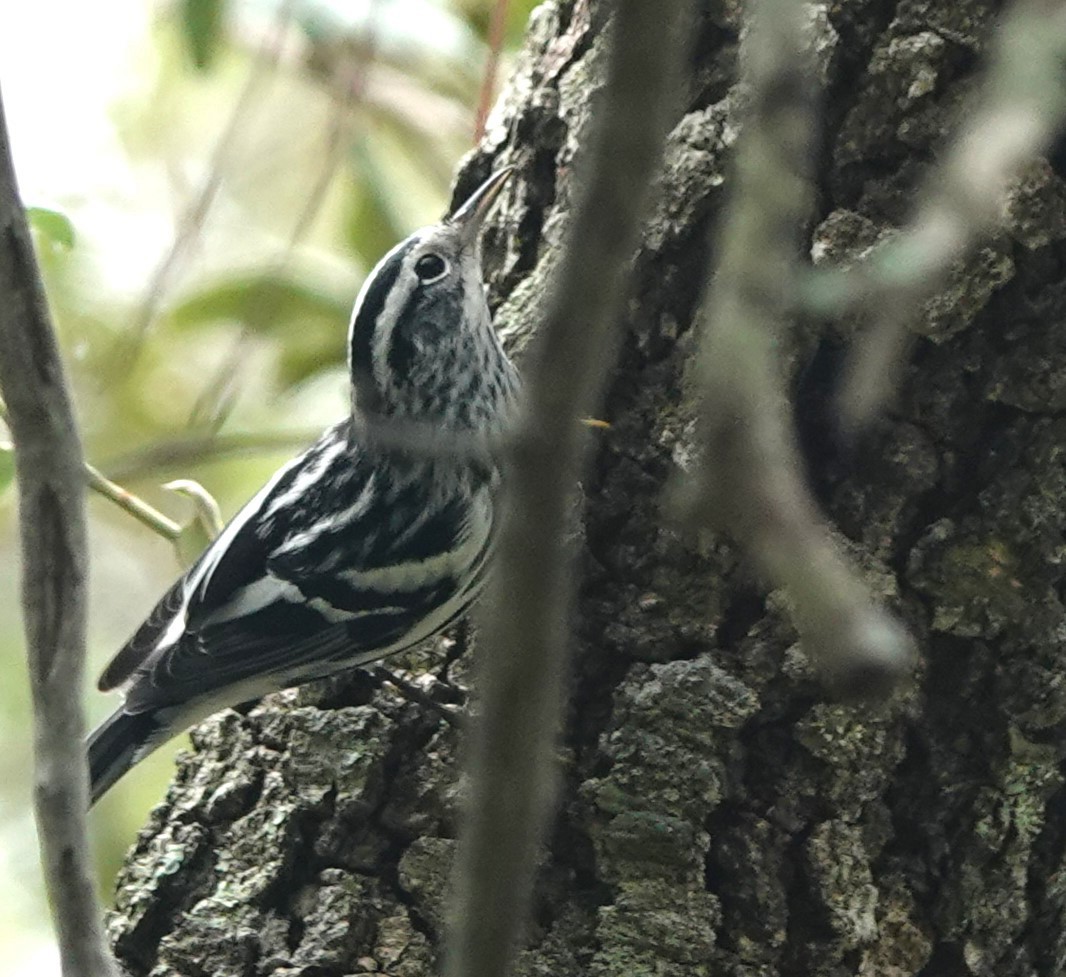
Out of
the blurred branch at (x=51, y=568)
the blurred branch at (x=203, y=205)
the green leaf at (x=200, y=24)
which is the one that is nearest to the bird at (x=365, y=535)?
the blurred branch at (x=203, y=205)

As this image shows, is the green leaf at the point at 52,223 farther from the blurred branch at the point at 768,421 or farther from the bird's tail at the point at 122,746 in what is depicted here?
the blurred branch at the point at 768,421

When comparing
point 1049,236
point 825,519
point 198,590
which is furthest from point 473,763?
point 198,590

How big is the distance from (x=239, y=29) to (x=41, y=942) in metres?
3.30

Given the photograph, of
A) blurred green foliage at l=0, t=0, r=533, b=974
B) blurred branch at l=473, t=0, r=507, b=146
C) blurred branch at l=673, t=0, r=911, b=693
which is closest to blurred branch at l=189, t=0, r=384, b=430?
blurred green foliage at l=0, t=0, r=533, b=974

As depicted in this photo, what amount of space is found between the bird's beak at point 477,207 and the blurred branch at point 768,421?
5.97ft

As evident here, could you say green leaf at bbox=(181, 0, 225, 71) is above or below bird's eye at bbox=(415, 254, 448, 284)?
above

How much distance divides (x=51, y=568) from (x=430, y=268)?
1788 millimetres

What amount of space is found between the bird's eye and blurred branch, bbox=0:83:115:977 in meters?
1.72

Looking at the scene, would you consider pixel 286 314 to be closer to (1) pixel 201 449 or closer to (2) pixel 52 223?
(1) pixel 201 449

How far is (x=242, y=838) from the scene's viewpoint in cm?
247

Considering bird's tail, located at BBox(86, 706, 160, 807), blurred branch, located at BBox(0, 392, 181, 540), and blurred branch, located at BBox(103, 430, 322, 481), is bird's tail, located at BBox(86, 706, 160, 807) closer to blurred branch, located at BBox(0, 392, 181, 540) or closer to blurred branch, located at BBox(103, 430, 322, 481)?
blurred branch, located at BBox(0, 392, 181, 540)

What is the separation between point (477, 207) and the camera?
3016mm

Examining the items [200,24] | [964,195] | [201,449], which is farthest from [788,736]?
[200,24]

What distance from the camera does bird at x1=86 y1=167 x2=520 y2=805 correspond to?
2818 millimetres
